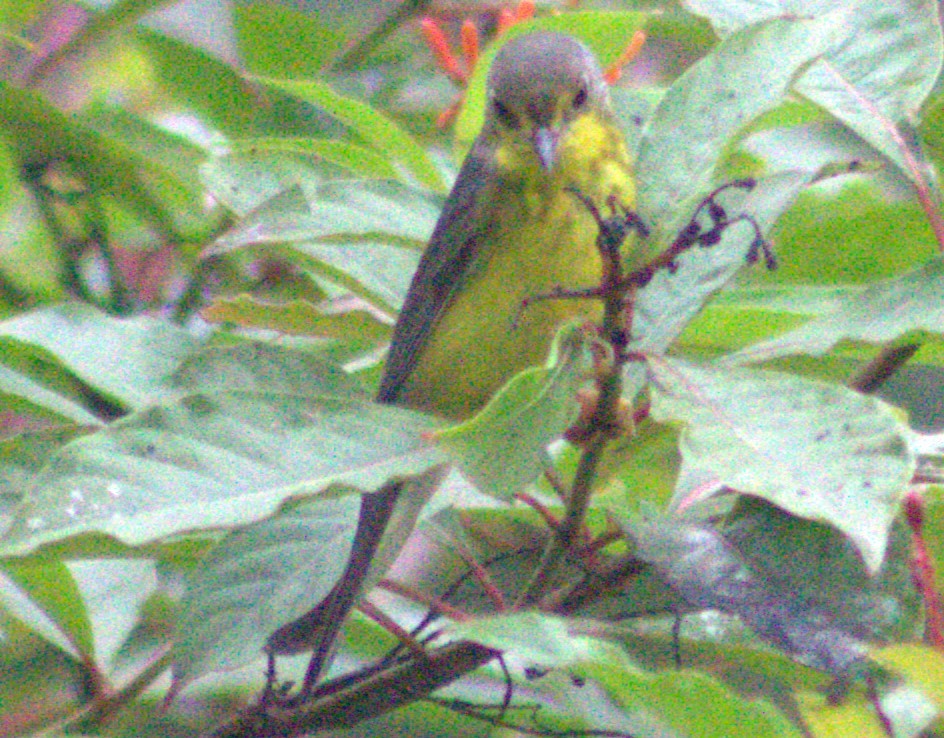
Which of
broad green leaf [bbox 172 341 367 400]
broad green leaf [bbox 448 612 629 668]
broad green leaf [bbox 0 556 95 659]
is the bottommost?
broad green leaf [bbox 0 556 95 659]

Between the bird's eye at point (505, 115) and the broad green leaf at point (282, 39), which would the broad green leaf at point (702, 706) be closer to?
the bird's eye at point (505, 115)

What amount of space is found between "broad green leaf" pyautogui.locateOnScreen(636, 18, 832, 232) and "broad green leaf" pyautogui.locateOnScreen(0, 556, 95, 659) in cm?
86

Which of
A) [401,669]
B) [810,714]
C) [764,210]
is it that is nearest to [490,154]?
[764,210]

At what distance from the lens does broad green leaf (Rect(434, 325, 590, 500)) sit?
45.6 inches

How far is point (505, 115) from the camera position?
2.10 m

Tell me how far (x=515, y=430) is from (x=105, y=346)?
78cm

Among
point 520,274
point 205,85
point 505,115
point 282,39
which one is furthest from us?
point 282,39

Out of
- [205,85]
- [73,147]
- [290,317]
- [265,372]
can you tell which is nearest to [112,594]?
[290,317]

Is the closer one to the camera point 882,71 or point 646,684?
point 646,684

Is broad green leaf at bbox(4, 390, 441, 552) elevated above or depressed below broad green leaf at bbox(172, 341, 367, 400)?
above

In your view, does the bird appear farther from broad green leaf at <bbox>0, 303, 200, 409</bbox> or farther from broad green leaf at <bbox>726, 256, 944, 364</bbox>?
broad green leaf at <bbox>726, 256, 944, 364</bbox>

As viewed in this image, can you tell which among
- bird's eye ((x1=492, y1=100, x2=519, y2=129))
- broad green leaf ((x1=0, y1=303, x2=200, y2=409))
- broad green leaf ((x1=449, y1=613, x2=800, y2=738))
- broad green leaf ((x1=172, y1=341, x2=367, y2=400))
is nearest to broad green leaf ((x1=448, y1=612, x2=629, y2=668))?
broad green leaf ((x1=449, y1=613, x2=800, y2=738))

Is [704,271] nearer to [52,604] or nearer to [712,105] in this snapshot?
[712,105]

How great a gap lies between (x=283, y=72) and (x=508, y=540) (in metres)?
1.24
